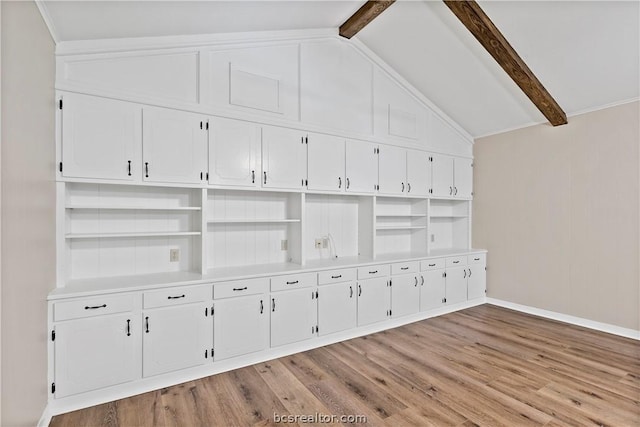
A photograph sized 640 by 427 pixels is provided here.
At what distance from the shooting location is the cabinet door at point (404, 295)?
4.07 m

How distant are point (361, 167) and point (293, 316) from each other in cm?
193

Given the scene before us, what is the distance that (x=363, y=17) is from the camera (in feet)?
11.5

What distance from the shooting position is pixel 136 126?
274cm

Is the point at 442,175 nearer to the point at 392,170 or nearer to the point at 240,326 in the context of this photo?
the point at 392,170

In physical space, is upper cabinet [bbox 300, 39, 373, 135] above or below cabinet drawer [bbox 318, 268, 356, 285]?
above

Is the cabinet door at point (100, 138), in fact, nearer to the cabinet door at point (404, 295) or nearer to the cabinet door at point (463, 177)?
the cabinet door at point (404, 295)

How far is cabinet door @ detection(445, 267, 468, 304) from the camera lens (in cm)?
468

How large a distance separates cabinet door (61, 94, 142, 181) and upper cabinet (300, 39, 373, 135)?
1.69 m

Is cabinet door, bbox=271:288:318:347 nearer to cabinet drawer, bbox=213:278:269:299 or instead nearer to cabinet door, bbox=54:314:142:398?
cabinet drawer, bbox=213:278:269:299

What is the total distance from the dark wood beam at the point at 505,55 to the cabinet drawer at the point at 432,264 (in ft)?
7.53

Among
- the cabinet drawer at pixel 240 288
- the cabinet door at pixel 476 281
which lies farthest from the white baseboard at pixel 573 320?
the cabinet drawer at pixel 240 288

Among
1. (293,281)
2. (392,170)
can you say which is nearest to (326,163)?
(392,170)

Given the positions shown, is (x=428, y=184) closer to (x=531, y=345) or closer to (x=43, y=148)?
(x=531, y=345)

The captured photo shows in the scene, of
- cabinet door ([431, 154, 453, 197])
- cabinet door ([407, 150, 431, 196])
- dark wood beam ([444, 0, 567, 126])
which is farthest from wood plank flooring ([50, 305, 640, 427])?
dark wood beam ([444, 0, 567, 126])
